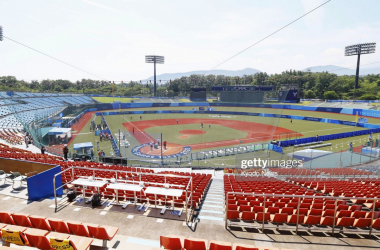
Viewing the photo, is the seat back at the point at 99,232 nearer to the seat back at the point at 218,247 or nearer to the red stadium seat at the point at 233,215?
the seat back at the point at 218,247

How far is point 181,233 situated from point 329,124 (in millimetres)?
51921

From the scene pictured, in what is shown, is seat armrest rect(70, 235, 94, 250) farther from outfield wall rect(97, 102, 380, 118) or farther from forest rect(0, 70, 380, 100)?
forest rect(0, 70, 380, 100)

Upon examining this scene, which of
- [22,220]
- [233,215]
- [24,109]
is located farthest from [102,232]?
[24,109]

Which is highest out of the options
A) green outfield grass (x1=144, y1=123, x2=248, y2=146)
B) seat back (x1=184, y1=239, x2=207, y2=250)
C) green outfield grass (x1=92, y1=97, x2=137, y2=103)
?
green outfield grass (x1=92, y1=97, x2=137, y2=103)

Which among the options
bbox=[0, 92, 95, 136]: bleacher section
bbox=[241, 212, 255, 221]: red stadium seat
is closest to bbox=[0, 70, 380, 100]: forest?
bbox=[0, 92, 95, 136]: bleacher section

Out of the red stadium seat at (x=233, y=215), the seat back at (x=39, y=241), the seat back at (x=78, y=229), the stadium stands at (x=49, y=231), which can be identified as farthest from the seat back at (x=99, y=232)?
the red stadium seat at (x=233, y=215)

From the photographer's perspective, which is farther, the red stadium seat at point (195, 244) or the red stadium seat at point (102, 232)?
the red stadium seat at point (102, 232)

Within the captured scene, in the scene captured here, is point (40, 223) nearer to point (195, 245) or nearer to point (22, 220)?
point (22, 220)

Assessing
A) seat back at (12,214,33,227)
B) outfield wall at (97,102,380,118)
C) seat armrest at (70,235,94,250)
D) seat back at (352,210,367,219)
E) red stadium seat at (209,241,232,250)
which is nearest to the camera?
red stadium seat at (209,241,232,250)

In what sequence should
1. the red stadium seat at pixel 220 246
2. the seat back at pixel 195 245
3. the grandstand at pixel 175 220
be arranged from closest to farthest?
the red stadium seat at pixel 220 246 → the seat back at pixel 195 245 → the grandstand at pixel 175 220

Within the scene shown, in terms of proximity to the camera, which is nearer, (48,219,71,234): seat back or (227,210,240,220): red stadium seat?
(48,219,71,234): seat back

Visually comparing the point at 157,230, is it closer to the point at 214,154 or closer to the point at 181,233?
the point at 181,233

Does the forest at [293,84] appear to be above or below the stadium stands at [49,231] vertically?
above

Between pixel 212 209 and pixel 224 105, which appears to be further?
pixel 224 105
